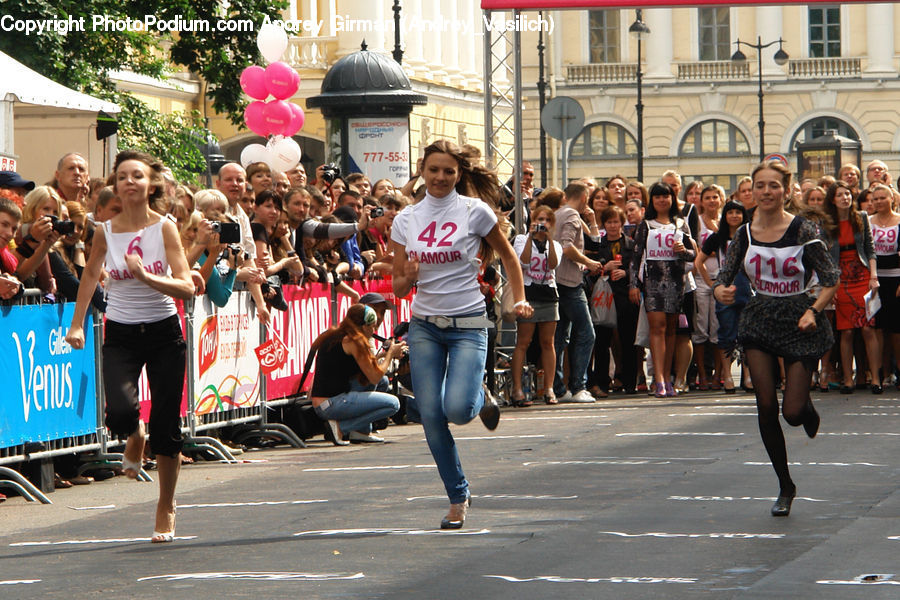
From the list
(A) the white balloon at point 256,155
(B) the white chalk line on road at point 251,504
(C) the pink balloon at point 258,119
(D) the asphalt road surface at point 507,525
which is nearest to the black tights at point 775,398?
(D) the asphalt road surface at point 507,525

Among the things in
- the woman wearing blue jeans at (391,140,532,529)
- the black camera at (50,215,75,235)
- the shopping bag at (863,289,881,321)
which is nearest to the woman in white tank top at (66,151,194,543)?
the woman wearing blue jeans at (391,140,532,529)

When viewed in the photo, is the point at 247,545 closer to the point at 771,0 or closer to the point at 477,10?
the point at 771,0

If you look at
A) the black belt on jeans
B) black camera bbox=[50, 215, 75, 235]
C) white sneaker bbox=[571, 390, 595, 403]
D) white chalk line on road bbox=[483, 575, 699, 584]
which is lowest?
white sneaker bbox=[571, 390, 595, 403]

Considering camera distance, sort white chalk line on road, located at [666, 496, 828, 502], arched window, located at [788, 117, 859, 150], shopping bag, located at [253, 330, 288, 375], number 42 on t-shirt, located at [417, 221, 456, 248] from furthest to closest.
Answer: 1. arched window, located at [788, 117, 859, 150]
2. shopping bag, located at [253, 330, 288, 375]
3. white chalk line on road, located at [666, 496, 828, 502]
4. number 42 on t-shirt, located at [417, 221, 456, 248]

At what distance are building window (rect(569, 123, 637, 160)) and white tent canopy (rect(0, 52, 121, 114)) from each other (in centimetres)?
5978

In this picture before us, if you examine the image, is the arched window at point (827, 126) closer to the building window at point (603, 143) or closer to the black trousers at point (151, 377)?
the building window at point (603, 143)

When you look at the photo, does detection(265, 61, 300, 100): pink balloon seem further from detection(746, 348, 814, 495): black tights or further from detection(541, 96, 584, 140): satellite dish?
detection(746, 348, 814, 495): black tights

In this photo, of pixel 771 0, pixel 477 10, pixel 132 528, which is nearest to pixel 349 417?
pixel 132 528

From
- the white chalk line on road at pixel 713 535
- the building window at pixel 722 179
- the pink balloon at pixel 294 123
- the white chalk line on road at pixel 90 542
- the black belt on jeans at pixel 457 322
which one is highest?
the building window at pixel 722 179

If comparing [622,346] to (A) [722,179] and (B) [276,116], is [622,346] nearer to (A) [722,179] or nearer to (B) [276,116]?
(B) [276,116]

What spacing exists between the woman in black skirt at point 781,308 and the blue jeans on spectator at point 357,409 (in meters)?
4.71

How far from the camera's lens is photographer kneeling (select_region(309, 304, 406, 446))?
14.3 meters

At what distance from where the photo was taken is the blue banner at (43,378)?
446 inches

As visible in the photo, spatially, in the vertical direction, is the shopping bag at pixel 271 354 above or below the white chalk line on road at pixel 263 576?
above
